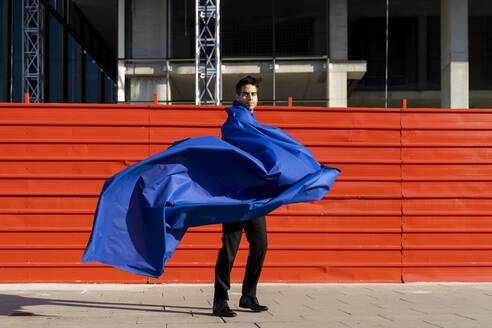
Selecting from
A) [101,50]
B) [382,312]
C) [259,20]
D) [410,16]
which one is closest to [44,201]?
[382,312]

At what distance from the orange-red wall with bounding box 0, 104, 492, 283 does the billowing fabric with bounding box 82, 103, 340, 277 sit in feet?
6.10

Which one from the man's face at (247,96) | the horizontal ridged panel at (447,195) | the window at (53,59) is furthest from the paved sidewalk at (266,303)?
the window at (53,59)

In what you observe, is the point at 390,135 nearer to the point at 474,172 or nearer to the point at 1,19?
the point at 474,172

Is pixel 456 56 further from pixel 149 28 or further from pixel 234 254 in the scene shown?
pixel 234 254

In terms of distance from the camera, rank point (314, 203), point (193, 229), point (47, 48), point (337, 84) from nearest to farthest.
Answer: point (193, 229) → point (314, 203) → point (337, 84) → point (47, 48)

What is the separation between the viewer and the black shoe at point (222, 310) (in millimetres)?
4926

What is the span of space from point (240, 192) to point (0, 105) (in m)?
3.13

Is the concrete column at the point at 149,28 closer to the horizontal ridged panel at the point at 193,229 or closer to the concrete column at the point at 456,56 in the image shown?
the concrete column at the point at 456,56

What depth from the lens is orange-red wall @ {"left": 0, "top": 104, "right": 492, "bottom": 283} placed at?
271 inches

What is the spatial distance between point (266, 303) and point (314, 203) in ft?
5.49

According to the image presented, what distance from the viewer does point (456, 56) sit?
22.6 meters

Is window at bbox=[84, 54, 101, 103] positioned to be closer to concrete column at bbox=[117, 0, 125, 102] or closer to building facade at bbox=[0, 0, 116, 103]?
building facade at bbox=[0, 0, 116, 103]

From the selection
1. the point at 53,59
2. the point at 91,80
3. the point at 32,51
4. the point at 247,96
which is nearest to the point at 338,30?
the point at 32,51

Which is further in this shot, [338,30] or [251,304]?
[338,30]
